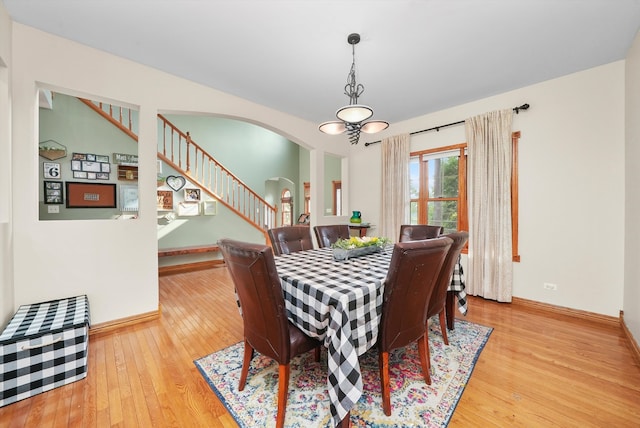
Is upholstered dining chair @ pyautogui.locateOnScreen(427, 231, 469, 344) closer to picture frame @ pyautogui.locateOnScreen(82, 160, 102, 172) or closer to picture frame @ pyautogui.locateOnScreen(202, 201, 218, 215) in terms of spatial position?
picture frame @ pyautogui.locateOnScreen(202, 201, 218, 215)

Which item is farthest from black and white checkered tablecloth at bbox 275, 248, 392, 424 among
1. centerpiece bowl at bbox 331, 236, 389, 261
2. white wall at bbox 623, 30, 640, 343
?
white wall at bbox 623, 30, 640, 343

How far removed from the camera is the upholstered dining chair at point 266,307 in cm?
122

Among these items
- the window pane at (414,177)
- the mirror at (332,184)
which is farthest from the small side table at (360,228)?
the mirror at (332,184)

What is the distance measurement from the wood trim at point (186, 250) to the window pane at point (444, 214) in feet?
12.5

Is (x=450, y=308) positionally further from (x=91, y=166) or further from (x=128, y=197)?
(x=91, y=166)

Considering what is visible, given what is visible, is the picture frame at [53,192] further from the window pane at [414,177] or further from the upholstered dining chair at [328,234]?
the window pane at [414,177]

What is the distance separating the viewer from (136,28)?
2102 mm

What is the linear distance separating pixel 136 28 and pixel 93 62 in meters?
0.68

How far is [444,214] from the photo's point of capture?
389 centimetres

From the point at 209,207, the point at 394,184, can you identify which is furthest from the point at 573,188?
the point at 209,207

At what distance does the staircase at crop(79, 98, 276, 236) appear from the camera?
4377 millimetres

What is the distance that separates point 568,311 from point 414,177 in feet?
8.26

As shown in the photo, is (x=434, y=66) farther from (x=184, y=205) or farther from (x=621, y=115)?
(x=184, y=205)

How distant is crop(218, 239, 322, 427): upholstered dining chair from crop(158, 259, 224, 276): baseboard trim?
4.04 metres
